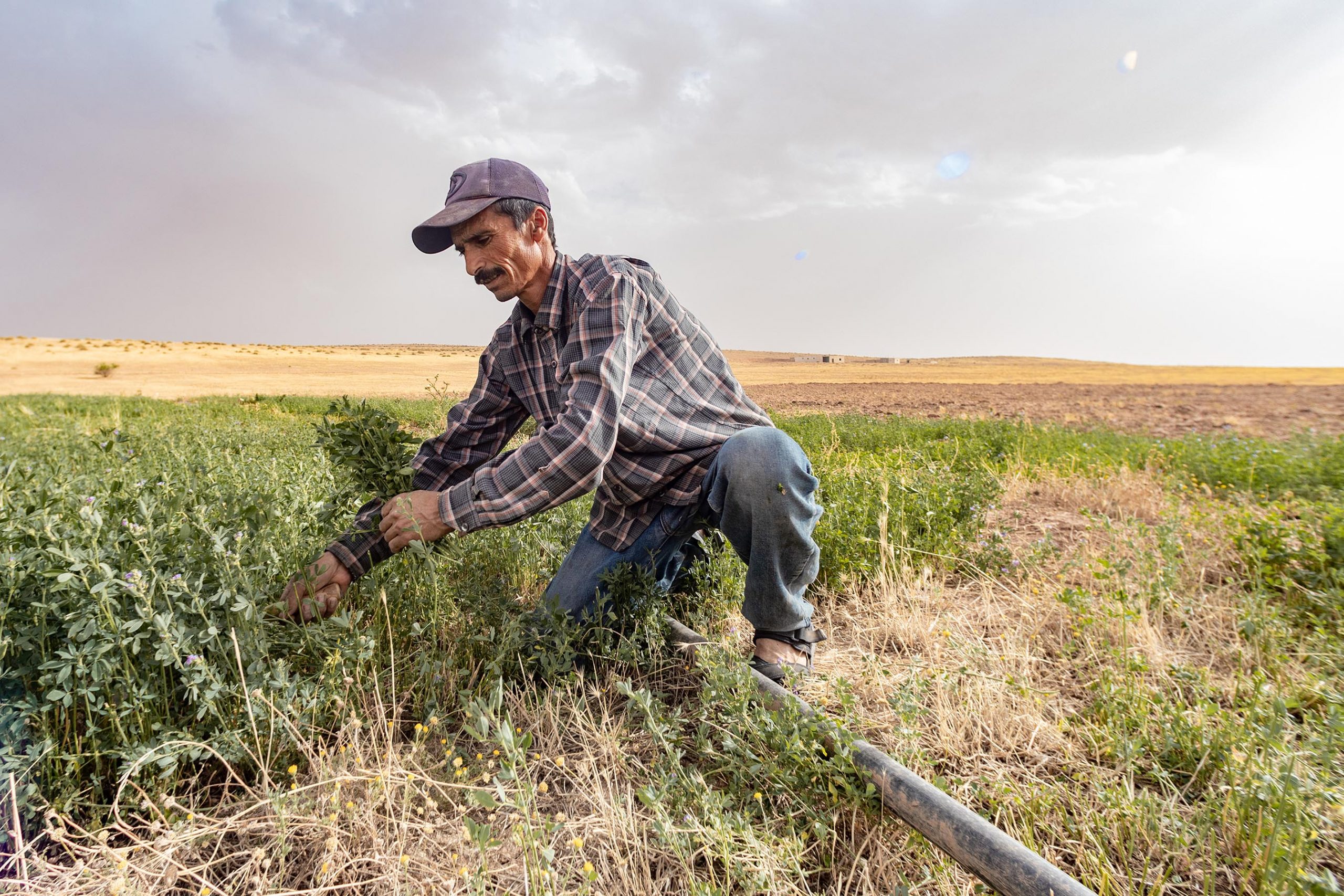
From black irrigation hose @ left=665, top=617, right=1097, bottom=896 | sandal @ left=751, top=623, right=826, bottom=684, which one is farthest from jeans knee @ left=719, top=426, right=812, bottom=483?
black irrigation hose @ left=665, top=617, right=1097, bottom=896

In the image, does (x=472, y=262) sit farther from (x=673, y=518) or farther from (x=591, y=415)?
(x=673, y=518)

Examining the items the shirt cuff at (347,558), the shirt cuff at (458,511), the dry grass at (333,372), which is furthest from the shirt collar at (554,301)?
the dry grass at (333,372)

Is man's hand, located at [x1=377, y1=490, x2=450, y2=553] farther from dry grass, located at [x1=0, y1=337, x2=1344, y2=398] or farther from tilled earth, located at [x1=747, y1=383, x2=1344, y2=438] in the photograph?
dry grass, located at [x1=0, y1=337, x2=1344, y2=398]

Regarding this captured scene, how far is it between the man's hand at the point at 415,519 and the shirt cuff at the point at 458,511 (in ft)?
0.09

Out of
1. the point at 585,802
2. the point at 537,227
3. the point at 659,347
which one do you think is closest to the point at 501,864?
the point at 585,802

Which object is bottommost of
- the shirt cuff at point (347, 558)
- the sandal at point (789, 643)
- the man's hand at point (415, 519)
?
the sandal at point (789, 643)

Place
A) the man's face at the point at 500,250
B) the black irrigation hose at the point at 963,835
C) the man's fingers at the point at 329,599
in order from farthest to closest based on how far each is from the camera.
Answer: the man's face at the point at 500,250, the man's fingers at the point at 329,599, the black irrigation hose at the point at 963,835

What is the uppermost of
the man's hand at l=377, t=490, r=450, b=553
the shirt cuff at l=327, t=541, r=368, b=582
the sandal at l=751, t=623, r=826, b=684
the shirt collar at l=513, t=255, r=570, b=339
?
the shirt collar at l=513, t=255, r=570, b=339

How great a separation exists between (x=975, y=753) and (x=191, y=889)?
212 cm

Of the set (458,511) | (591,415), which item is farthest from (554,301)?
(458,511)

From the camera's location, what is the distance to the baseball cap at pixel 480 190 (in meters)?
2.36

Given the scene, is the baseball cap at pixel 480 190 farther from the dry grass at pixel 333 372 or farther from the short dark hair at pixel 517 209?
the dry grass at pixel 333 372

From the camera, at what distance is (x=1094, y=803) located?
75.0 inches

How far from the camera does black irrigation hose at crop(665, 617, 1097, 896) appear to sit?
1.39 meters
